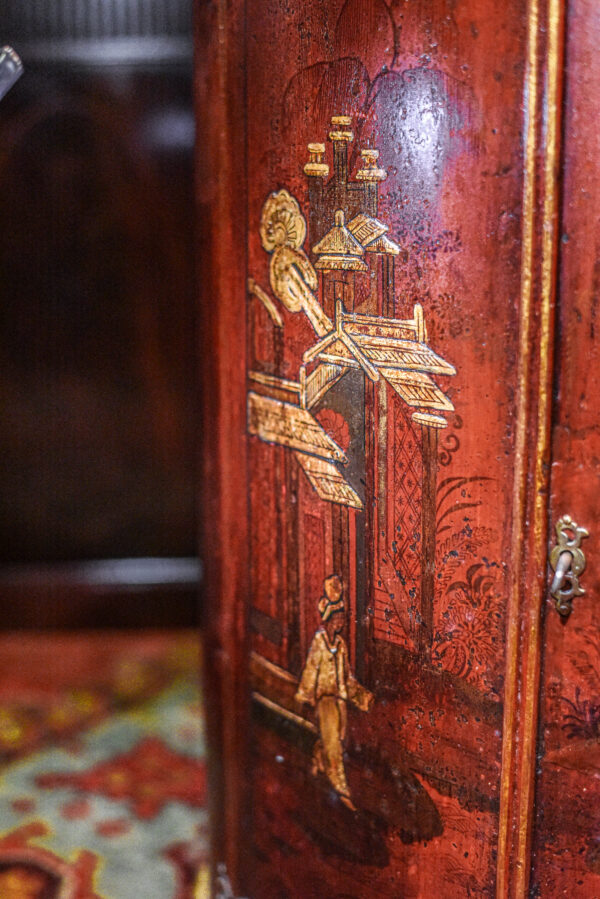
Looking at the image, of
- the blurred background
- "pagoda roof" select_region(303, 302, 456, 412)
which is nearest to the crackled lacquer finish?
"pagoda roof" select_region(303, 302, 456, 412)

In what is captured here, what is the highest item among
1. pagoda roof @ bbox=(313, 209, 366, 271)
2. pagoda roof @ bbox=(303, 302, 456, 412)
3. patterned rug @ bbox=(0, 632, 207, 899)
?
pagoda roof @ bbox=(313, 209, 366, 271)

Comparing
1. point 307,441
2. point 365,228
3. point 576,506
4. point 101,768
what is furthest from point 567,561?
point 101,768

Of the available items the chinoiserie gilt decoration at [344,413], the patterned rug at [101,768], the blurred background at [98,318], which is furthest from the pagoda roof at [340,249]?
the blurred background at [98,318]

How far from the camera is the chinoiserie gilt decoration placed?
144cm

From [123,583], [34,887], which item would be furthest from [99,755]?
[123,583]

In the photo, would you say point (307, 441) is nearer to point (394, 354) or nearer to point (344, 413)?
point (344, 413)

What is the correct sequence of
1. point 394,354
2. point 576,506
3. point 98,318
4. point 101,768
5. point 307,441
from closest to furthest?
1. point 576,506
2. point 394,354
3. point 307,441
4. point 101,768
5. point 98,318

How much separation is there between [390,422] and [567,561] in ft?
1.15

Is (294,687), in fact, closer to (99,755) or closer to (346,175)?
(346,175)

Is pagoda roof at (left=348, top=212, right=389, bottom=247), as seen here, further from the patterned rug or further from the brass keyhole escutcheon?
the patterned rug

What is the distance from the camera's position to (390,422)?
147 cm

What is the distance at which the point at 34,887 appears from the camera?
2178mm

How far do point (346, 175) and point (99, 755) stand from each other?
2.02 metres

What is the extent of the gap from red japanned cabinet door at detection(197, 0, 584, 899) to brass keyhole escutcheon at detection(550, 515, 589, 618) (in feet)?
0.07
